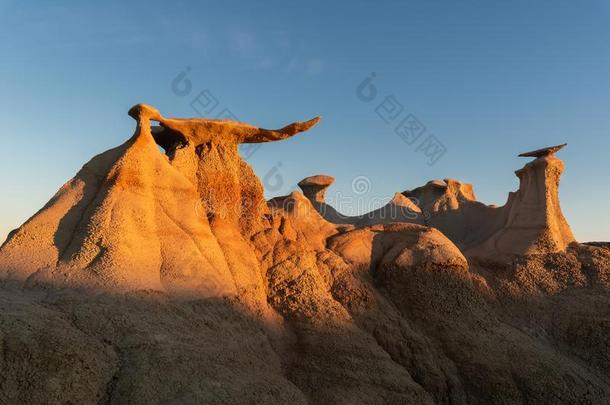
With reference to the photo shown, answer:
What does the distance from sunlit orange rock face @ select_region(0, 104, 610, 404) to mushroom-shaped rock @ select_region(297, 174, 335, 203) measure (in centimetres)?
846

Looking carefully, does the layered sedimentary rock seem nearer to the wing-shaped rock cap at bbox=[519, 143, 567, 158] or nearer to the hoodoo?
the wing-shaped rock cap at bbox=[519, 143, 567, 158]

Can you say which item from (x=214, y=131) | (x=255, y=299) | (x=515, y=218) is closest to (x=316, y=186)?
(x=515, y=218)

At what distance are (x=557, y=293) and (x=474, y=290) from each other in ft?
7.64

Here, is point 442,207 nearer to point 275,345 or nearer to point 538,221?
point 538,221

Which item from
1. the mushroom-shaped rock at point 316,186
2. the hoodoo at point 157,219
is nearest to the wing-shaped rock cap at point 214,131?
the hoodoo at point 157,219

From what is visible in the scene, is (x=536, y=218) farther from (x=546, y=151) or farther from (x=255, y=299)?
(x=255, y=299)

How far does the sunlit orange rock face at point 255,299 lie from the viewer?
601cm

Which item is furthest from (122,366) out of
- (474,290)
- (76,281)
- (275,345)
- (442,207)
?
(442,207)

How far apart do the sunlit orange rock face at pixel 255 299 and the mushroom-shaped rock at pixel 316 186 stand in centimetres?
846

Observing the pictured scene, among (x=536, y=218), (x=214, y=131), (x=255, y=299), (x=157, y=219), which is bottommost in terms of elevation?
(x=255, y=299)

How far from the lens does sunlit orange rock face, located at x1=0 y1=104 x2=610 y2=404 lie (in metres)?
6.01

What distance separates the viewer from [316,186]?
2189cm

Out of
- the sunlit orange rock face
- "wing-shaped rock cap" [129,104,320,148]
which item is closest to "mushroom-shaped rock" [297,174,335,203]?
the sunlit orange rock face

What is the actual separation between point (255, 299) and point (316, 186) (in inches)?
523
